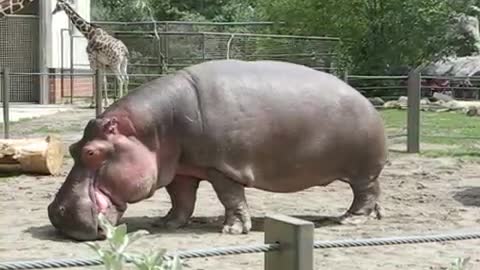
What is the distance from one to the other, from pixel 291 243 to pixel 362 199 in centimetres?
488

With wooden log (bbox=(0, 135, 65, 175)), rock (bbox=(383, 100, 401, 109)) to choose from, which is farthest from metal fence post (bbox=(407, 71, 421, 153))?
rock (bbox=(383, 100, 401, 109))

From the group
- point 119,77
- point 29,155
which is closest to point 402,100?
point 119,77

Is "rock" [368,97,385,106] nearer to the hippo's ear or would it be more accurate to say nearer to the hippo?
the hippo

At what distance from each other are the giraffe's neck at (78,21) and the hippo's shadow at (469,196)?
36.1 ft

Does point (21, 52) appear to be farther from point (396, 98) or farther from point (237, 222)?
point (237, 222)

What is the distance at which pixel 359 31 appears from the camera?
78.5 ft

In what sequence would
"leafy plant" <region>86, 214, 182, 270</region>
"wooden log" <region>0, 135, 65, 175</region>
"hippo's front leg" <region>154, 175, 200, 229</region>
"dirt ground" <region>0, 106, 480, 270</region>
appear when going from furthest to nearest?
"wooden log" <region>0, 135, 65, 175</region>
"hippo's front leg" <region>154, 175, 200, 229</region>
"dirt ground" <region>0, 106, 480, 270</region>
"leafy plant" <region>86, 214, 182, 270</region>

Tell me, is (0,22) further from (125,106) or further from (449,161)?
(125,106)

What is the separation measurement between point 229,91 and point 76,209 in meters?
1.35

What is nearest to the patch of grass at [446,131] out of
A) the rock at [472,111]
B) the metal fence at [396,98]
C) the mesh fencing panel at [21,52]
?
the metal fence at [396,98]

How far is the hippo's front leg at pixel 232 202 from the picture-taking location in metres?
6.90

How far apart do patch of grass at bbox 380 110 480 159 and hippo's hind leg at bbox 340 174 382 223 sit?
16.9ft

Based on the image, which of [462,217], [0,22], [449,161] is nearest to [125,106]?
[462,217]

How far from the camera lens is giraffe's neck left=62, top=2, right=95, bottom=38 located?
61.6 ft
